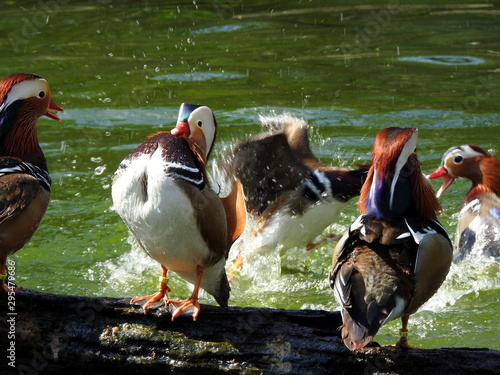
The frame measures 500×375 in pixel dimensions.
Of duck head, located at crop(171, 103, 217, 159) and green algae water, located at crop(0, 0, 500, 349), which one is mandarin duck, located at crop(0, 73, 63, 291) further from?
green algae water, located at crop(0, 0, 500, 349)

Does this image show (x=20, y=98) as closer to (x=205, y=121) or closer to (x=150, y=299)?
(x=205, y=121)

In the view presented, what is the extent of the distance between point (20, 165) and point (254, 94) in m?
5.69

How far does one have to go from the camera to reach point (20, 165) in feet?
13.3

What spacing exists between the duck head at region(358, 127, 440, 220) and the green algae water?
1300mm

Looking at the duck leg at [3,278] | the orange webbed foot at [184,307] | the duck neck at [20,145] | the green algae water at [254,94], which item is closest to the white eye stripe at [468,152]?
the green algae water at [254,94]

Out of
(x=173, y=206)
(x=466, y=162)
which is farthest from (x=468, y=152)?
(x=173, y=206)

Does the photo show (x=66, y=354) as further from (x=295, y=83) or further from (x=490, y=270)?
(x=295, y=83)

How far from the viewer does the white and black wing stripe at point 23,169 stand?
156 inches

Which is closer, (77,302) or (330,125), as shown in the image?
(77,302)

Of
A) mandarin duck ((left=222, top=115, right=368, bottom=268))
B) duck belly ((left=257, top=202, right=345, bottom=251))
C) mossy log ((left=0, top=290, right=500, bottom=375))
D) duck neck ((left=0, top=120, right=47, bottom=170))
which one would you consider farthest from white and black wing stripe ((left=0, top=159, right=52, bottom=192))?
duck belly ((left=257, top=202, right=345, bottom=251))

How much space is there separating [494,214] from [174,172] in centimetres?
326

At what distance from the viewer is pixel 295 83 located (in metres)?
9.98

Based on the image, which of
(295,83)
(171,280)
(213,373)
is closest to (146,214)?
(213,373)

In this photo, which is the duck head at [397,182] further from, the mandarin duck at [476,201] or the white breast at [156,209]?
the mandarin duck at [476,201]
